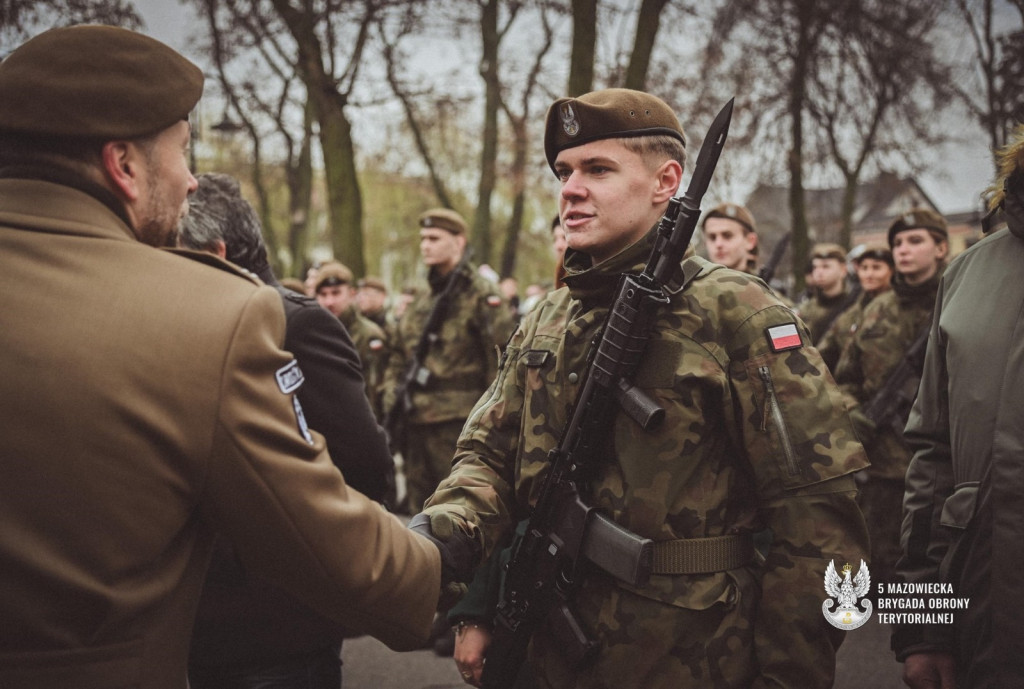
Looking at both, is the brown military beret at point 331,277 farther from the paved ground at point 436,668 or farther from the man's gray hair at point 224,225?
the man's gray hair at point 224,225

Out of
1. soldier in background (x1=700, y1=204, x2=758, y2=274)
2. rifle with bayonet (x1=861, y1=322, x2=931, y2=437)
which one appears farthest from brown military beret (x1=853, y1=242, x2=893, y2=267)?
soldier in background (x1=700, y1=204, x2=758, y2=274)

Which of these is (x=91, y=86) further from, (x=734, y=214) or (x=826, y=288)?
(x=826, y=288)

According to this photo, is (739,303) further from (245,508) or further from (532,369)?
(245,508)

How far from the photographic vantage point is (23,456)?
1364 millimetres

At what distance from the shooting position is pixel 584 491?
226 centimetres

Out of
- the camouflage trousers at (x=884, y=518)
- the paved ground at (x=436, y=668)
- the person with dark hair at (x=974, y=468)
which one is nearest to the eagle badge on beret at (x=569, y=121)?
the person with dark hair at (x=974, y=468)

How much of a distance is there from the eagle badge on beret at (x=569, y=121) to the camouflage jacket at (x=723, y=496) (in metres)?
0.38

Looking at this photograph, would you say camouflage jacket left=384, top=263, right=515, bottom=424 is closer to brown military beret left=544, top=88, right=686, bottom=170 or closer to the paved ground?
the paved ground

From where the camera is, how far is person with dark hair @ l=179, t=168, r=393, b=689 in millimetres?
2564

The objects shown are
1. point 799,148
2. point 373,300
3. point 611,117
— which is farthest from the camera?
point 799,148

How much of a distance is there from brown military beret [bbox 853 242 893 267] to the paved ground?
2856 millimetres

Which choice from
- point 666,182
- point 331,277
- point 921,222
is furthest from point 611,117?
point 331,277

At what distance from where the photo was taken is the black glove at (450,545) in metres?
2.00

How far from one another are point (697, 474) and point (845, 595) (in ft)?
1.44
